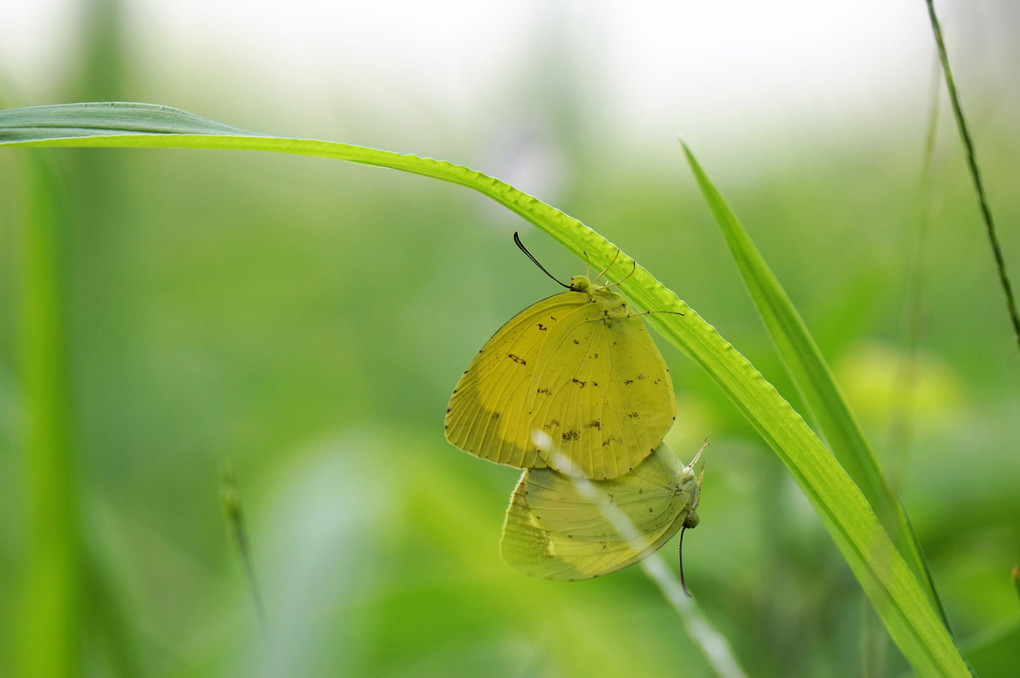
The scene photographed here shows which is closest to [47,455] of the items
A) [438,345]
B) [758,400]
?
[758,400]

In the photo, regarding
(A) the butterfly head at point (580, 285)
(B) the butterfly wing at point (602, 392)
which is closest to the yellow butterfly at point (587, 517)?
(B) the butterfly wing at point (602, 392)

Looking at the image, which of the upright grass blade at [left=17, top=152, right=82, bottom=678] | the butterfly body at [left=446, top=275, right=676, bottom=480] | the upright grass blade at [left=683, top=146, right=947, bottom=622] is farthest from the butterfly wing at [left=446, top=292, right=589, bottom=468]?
A: the upright grass blade at [left=17, top=152, right=82, bottom=678]

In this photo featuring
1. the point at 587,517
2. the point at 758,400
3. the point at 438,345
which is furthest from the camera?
the point at 438,345

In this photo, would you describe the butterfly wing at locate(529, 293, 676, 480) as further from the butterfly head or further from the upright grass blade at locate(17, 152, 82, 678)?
the upright grass blade at locate(17, 152, 82, 678)

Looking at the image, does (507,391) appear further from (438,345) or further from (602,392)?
(438,345)

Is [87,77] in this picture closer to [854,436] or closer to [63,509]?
[63,509]

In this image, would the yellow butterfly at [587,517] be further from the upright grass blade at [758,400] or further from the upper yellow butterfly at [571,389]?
the upright grass blade at [758,400]

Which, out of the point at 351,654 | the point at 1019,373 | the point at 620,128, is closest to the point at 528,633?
the point at 351,654
